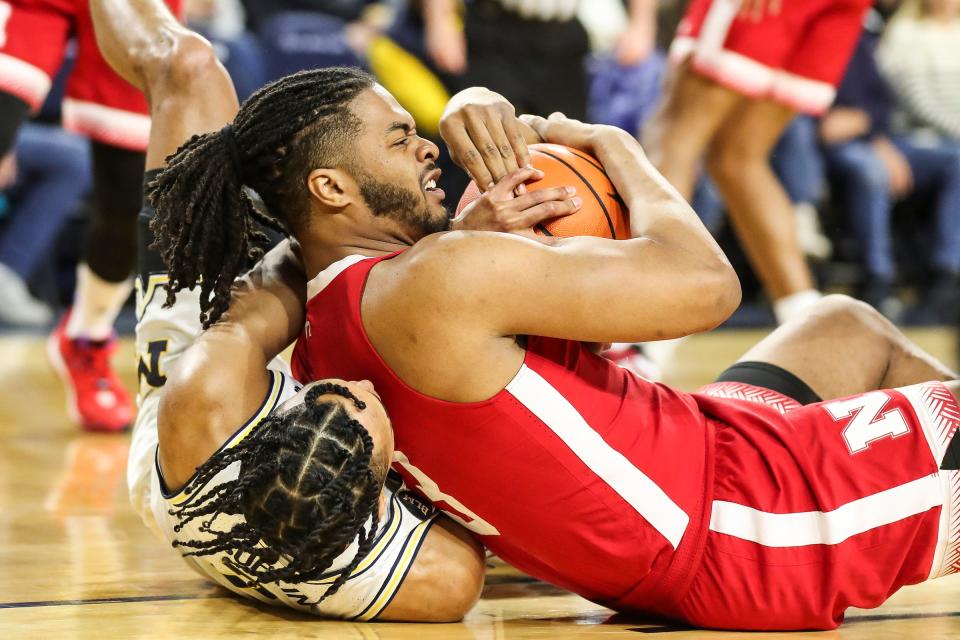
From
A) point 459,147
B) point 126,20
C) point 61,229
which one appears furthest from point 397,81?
point 459,147

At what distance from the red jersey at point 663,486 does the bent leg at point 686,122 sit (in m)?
2.22

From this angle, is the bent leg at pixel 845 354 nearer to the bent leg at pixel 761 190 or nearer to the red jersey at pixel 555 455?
the red jersey at pixel 555 455

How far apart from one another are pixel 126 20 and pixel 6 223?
422 cm

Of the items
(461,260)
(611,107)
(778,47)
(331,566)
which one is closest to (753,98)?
(778,47)

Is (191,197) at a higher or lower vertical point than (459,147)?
lower

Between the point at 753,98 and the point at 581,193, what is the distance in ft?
7.80

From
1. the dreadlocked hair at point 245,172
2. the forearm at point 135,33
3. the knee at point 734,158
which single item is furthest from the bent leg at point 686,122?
the dreadlocked hair at point 245,172

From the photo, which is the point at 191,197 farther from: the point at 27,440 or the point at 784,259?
the point at 784,259

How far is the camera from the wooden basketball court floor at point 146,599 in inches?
86.6

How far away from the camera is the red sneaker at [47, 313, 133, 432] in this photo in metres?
Answer: 4.35

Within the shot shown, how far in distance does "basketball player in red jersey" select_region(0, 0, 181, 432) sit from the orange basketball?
5.69 feet

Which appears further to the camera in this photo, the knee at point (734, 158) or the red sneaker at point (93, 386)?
the knee at point (734, 158)

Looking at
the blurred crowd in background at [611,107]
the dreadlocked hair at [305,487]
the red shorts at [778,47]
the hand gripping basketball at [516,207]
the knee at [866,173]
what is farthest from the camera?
the knee at [866,173]

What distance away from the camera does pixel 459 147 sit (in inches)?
92.5
